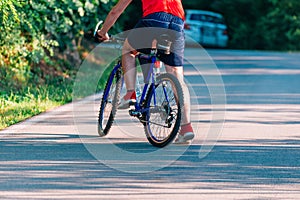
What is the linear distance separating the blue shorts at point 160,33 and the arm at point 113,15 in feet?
0.79

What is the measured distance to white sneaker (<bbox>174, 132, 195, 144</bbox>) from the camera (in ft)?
32.3

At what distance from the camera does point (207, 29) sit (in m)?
38.1

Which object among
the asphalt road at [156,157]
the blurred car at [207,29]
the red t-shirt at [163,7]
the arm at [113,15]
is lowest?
the blurred car at [207,29]

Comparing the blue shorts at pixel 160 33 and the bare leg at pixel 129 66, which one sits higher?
the blue shorts at pixel 160 33

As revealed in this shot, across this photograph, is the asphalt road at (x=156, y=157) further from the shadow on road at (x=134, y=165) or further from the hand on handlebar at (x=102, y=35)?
the hand on handlebar at (x=102, y=35)

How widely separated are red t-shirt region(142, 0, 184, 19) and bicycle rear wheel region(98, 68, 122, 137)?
84 cm

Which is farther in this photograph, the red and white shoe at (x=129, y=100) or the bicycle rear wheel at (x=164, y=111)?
the red and white shoe at (x=129, y=100)

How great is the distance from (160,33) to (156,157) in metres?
1.26

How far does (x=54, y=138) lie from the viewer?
1051 centimetres

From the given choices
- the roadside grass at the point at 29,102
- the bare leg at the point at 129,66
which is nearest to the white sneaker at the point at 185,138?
the bare leg at the point at 129,66

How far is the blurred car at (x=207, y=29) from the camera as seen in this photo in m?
37.6

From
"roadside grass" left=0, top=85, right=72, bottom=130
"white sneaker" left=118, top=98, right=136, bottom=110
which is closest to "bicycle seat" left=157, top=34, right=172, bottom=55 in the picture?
"white sneaker" left=118, top=98, right=136, bottom=110

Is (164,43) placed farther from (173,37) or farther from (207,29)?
(207,29)

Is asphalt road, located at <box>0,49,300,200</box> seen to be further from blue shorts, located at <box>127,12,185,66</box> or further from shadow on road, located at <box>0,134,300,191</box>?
blue shorts, located at <box>127,12,185,66</box>
